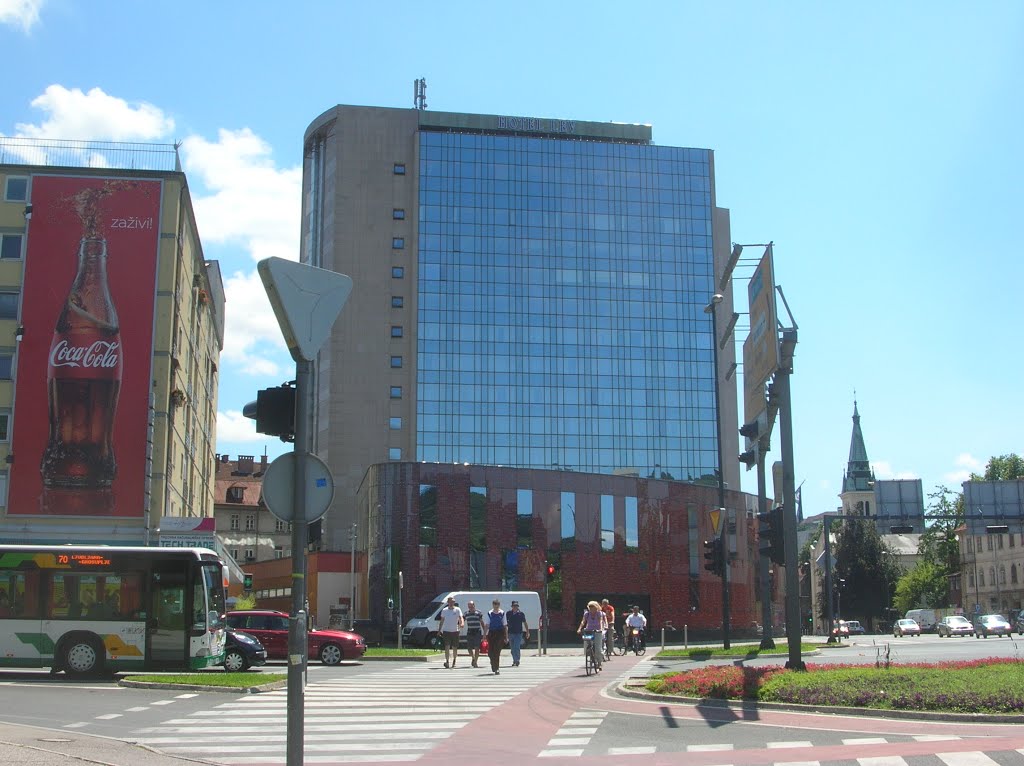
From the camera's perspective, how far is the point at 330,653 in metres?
28.2

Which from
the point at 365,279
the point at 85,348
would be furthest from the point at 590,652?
the point at 365,279

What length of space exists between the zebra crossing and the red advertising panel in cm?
2655

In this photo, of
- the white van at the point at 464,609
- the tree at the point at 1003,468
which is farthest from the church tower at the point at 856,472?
the white van at the point at 464,609

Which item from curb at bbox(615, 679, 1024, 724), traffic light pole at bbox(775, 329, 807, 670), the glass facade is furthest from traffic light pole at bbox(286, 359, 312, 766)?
the glass facade

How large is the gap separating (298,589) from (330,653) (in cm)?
2203

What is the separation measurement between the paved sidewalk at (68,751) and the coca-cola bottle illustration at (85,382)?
110 feet

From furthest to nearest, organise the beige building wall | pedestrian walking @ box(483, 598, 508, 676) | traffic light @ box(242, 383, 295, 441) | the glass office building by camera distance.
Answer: the glass office building
the beige building wall
pedestrian walking @ box(483, 598, 508, 676)
traffic light @ box(242, 383, 295, 441)

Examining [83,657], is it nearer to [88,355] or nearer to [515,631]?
[515,631]

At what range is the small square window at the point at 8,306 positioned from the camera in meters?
45.5

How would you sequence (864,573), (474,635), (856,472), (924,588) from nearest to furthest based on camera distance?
(474,635)
(864,573)
(924,588)
(856,472)

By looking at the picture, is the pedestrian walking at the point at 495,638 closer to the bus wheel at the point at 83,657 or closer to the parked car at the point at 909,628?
the bus wheel at the point at 83,657

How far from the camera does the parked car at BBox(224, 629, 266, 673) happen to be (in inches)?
998

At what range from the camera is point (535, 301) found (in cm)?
10275

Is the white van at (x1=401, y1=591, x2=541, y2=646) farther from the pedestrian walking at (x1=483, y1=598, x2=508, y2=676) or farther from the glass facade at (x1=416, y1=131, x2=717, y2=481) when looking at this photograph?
the glass facade at (x1=416, y1=131, x2=717, y2=481)
